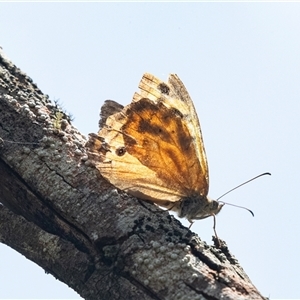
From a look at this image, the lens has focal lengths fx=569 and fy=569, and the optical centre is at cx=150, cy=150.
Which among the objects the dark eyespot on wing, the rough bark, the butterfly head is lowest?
the rough bark

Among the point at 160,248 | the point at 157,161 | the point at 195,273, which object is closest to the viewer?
the point at 195,273

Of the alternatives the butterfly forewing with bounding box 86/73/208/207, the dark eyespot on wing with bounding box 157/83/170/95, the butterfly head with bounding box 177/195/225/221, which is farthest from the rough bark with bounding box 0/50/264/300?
the dark eyespot on wing with bounding box 157/83/170/95

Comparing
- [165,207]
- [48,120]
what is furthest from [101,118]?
[165,207]

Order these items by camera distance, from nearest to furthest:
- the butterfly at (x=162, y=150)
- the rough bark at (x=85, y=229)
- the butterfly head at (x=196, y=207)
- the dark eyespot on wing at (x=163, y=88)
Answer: the rough bark at (x=85, y=229) → the butterfly at (x=162, y=150) → the butterfly head at (x=196, y=207) → the dark eyespot on wing at (x=163, y=88)

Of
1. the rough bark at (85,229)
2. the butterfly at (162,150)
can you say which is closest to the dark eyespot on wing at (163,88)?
the butterfly at (162,150)

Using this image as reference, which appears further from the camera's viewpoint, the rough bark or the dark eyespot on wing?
the dark eyespot on wing

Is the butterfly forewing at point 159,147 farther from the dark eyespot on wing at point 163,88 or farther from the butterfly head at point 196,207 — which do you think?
the dark eyespot on wing at point 163,88

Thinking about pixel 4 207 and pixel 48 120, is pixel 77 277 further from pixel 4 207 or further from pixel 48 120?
pixel 48 120

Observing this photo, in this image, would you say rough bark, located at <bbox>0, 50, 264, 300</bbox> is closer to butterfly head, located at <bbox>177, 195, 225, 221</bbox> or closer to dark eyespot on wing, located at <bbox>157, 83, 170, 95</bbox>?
butterfly head, located at <bbox>177, 195, 225, 221</bbox>
